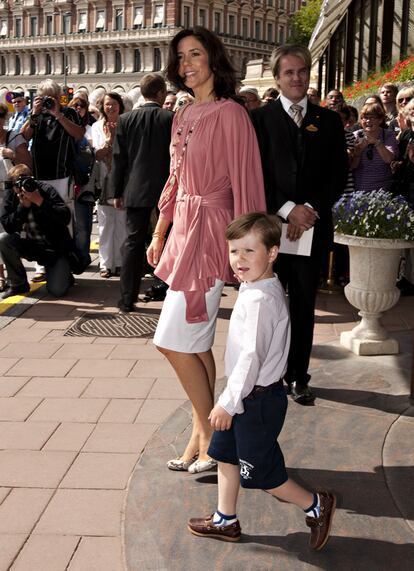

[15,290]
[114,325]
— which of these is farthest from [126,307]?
[15,290]

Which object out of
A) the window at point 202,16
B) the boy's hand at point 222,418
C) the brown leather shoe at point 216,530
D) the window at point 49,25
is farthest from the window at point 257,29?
the boy's hand at point 222,418

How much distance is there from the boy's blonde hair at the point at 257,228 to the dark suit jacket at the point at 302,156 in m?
1.68

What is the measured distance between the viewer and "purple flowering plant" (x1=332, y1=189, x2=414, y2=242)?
5.51 meters

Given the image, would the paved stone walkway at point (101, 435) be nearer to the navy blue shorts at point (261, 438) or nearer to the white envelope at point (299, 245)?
the navy blue shorts at point (261, 438)

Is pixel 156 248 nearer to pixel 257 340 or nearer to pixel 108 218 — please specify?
pixel 257 340

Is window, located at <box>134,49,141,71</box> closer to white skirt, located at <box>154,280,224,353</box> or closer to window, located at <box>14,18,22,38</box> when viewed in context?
window, located at <box>14,18,22,38</box>

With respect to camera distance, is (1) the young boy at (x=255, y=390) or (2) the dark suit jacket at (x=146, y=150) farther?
(2) the dark suit jacket at (x=146, y=150)

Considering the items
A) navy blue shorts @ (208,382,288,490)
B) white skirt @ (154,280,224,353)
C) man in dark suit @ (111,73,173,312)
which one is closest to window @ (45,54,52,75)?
man in dark suit @ (111,73,173,312)

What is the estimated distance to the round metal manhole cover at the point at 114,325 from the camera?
657 centimetres

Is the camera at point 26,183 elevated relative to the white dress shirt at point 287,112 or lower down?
lower down

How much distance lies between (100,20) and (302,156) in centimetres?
10184

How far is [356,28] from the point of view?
29953mm

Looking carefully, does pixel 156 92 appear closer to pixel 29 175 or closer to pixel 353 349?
pixel 29 175

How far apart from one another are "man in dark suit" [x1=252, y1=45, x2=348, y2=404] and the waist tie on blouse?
902 millimetres
